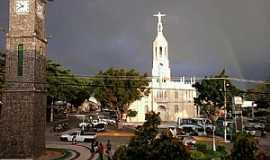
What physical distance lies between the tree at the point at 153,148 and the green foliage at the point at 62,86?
41.5 metres

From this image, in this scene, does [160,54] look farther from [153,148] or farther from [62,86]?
[153,148]

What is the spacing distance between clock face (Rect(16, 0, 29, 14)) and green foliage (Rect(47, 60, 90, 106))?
24.3m

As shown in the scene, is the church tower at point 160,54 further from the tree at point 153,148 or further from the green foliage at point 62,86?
the tree at point 153,148

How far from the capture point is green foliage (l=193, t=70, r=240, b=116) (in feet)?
187

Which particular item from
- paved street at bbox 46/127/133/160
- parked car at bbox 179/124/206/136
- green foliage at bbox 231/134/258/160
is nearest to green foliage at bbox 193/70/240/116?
parked car at bbox 179/124/206/136

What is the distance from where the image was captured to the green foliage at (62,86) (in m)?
61.2

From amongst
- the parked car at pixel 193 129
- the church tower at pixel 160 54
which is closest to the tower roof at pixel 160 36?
the church tower at pixel 160 54

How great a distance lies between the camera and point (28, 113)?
29.5m

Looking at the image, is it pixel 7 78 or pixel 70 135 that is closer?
pixel 7 78

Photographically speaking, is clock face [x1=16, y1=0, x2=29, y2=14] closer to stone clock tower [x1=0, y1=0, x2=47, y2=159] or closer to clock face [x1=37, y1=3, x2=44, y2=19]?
stone clock tower [x1=0, y1=0, x2=47, y2=159]

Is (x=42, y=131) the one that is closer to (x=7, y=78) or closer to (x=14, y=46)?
(x=7, y=78)

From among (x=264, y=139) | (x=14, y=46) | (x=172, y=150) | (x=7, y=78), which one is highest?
(x=14, y=46)

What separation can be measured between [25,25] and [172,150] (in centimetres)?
2026

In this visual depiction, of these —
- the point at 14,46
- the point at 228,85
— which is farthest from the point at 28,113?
the point at 228,85
